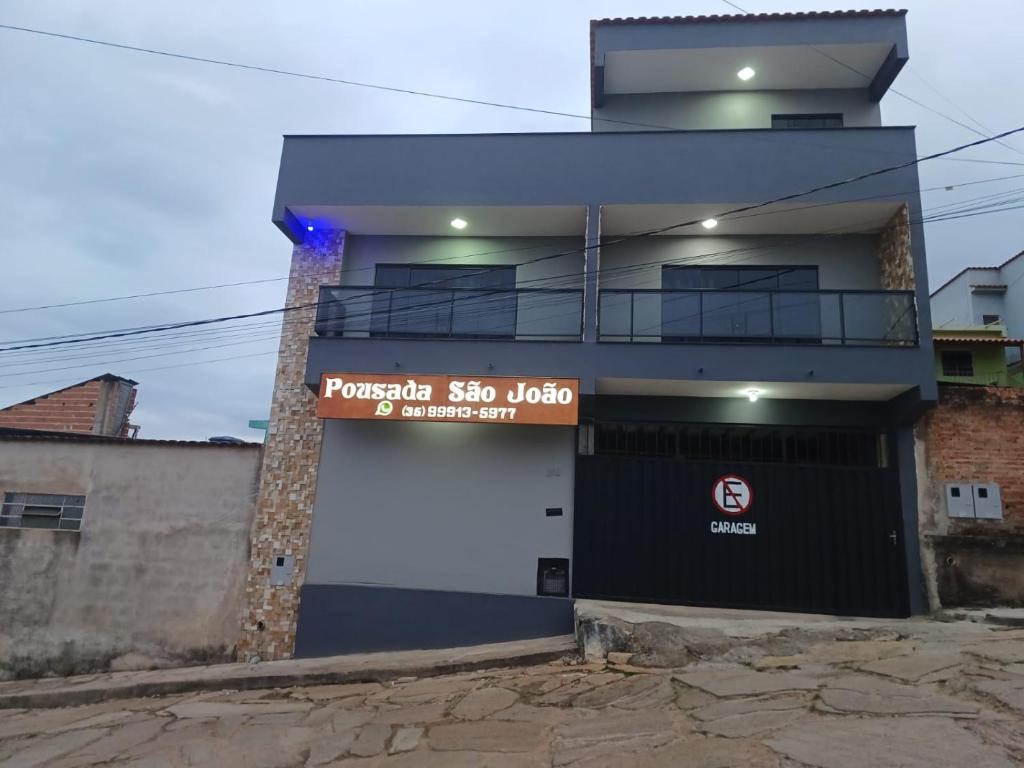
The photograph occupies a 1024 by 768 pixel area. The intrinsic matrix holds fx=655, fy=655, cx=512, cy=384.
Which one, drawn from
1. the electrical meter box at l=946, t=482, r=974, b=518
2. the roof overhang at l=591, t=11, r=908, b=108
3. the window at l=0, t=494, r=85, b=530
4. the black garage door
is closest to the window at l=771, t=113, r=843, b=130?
the roof overhang at l=591, t=11, r=908, b=108

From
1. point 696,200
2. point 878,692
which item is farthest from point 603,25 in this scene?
point 878,692

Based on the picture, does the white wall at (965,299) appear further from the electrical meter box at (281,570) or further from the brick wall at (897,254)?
the electrical meter box at (281,570)

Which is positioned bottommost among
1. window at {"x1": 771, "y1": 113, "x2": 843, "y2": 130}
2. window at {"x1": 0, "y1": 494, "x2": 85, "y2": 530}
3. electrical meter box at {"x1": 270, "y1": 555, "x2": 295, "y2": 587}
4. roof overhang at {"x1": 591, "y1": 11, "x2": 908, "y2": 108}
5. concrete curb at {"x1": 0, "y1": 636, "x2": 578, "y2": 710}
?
concrete curb at {"x1": 0, "y1": 636, "x2": 578, "y2": 710}

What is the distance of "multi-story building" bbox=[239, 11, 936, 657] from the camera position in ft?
30.3

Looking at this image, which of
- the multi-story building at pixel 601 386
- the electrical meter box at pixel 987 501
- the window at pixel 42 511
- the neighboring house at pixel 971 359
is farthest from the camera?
the neighboring house at pixel 971 359

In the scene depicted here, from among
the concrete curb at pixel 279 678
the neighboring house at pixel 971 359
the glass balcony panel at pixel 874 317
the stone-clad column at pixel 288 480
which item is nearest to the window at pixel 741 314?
the glass balcony panel at pixel 874 317

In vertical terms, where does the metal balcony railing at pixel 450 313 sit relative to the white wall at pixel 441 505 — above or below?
above

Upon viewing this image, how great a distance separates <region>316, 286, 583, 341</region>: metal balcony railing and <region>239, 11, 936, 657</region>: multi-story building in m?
0.04

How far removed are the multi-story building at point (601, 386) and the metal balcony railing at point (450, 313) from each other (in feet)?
0.15

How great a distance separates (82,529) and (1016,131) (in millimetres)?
Answer: 13859

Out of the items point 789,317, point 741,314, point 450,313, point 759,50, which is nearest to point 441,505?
point 450,313

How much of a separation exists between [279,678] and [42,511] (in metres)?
5.39

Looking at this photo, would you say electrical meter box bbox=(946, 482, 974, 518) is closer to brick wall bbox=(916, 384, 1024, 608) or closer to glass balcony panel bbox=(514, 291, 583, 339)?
brick wall bbox=(916, 384, 1024, 608)

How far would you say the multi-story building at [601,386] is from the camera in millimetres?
9234
